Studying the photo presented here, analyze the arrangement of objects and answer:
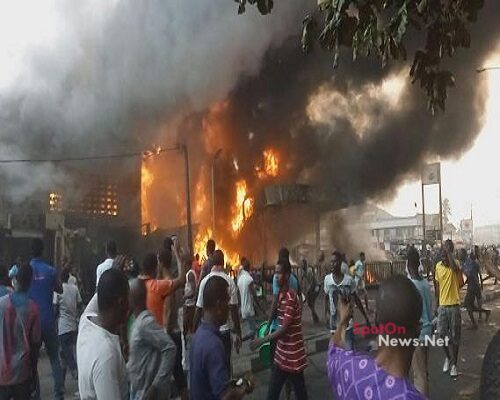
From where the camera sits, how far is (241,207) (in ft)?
80.5

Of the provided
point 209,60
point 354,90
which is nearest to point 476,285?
point 209,60

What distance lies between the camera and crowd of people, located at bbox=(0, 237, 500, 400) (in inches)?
70.9

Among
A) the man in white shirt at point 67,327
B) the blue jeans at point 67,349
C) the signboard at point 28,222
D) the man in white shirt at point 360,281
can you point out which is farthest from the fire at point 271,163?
the blue jeans at point 67,349

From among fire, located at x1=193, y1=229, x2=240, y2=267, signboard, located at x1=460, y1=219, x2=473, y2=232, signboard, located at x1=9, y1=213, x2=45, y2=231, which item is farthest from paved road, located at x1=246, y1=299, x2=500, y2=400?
signboard, located at x1=460, y1=219, x2=473, y2=232

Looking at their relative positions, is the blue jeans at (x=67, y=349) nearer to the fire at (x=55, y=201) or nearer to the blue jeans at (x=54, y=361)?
the blue jeans at (x=54, y=361)

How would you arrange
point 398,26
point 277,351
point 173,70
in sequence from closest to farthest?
1. point 398,26
2. point 277,351
3. point 173,70

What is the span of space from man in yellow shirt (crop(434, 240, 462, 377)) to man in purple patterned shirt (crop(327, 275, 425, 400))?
5023 mm

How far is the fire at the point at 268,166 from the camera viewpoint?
80.8 ft

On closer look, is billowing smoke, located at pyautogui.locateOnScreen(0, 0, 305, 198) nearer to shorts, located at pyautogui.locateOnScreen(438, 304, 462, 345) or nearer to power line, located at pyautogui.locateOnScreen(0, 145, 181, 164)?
power line, located at pyautogui.locateOnScreen(0, 145, 181, 164)

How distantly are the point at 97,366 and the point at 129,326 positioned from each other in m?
1.51

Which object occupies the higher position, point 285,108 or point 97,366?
point 285,108

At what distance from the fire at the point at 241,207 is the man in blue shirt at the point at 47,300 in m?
19.0

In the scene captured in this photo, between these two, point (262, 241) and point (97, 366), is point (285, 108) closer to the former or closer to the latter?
point (262, 241)

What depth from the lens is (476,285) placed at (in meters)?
10.8
